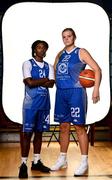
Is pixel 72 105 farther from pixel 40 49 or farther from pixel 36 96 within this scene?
pixel 40 49

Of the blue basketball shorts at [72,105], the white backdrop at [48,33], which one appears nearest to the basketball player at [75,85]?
the blue basketball shorts at [72,105]

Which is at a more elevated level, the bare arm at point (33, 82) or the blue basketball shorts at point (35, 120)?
Result: the bare arm at point (33, 82)

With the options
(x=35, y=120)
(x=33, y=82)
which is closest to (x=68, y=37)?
(x=33, y=82)

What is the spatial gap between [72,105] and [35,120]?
0.35 m

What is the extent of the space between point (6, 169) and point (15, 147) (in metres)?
1.74

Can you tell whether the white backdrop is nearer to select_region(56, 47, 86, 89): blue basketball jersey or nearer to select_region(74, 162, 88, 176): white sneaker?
select_region(56, 47, 86, 89): blue basketball jersey

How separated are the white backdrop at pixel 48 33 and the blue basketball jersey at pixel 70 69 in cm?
154

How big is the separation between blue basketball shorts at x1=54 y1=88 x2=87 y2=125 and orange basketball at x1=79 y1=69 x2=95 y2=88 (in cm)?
6

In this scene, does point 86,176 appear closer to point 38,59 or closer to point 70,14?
point 38,59

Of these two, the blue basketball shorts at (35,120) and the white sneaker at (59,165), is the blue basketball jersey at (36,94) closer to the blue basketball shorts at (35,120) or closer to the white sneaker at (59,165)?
the blue basketball shorts at (35,120)

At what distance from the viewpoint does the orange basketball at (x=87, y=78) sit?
13.2 ft

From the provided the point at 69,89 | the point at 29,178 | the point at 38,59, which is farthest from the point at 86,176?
the point at 38,59

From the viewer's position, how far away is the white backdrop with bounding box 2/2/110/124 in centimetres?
564

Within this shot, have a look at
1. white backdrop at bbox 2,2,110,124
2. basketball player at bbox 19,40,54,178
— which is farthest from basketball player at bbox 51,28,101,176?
white backdrop at bbox 2,2,110,124
